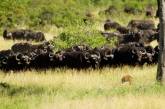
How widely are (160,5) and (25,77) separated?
691cm

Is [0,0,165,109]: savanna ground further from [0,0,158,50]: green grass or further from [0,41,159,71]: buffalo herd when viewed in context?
[0,41,159,71]: buffalo herd

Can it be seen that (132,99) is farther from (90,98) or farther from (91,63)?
(91,63)

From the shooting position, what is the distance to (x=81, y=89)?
19.7m

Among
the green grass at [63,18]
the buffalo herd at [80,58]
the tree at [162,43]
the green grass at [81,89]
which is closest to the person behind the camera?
the green grass at [81,89]

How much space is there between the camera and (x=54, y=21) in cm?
5378

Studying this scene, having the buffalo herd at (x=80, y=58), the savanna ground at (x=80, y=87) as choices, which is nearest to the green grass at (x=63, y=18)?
the savanna ground at (x=80, y=87)

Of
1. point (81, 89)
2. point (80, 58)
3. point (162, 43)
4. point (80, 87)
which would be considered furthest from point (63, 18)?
point (162, 43)

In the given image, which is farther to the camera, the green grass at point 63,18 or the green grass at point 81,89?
the green grass at point 63,18

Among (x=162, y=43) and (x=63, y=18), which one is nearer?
(x=162, y=43)

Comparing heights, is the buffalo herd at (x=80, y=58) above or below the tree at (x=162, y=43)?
below

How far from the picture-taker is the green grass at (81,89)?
51.9 ft

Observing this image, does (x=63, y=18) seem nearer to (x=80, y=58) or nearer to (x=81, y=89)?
(x=80, y=58)

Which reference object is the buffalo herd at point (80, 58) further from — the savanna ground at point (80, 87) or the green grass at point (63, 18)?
the green grass at point (63, 18)

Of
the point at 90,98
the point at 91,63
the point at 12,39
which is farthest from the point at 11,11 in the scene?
the point at 90,98
